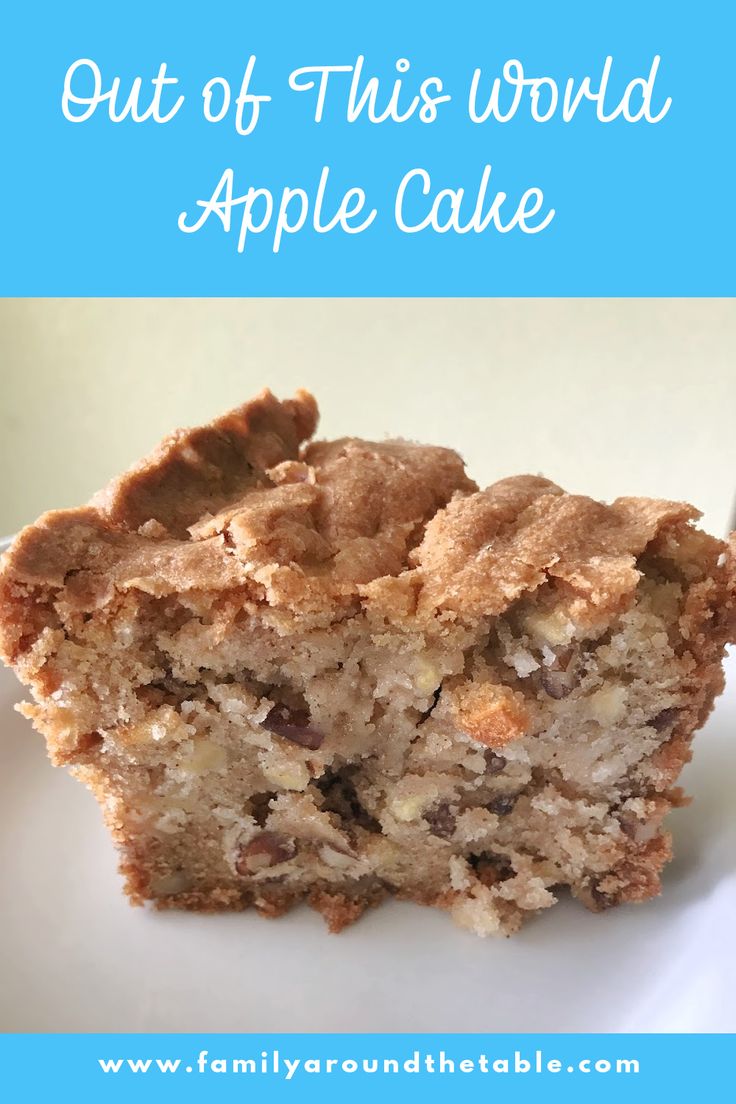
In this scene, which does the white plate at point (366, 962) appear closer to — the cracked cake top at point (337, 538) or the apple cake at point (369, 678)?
the apple cake at point (369, 678)

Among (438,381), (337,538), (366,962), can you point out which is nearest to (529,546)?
(337,538)

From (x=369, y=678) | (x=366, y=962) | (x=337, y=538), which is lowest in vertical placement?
(x=366, y=962)

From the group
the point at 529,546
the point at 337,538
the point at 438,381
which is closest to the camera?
the point at 529,546

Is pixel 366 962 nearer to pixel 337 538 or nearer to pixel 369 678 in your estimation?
pixel 369 678

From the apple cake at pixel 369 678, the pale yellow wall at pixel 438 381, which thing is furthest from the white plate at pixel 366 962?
the pale yellow wall at pixel 438 381

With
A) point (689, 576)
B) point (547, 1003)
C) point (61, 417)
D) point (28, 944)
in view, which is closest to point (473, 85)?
point (689, 576)

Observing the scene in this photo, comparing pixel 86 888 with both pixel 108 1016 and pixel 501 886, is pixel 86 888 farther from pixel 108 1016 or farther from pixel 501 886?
pixel 501 886
